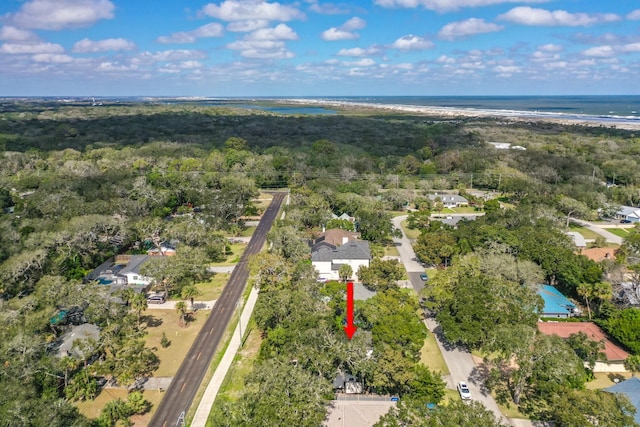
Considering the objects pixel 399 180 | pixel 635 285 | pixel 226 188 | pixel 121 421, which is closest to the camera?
pixel 121 421

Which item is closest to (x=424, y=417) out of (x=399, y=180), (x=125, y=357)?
(x=125, y=357)

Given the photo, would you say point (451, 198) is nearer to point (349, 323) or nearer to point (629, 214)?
point (629, 214)

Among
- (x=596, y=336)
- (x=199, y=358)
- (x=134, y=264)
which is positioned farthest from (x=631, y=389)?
(x=134, y=264)

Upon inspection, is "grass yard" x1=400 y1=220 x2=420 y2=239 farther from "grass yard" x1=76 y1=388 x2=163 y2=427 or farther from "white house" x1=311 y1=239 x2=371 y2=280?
"grass yard" x1=76 y1=388 x2=163 y2=427

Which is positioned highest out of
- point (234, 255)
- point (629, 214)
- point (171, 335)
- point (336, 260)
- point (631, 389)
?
point (629, 214)

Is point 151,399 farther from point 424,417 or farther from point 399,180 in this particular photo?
point 399,180

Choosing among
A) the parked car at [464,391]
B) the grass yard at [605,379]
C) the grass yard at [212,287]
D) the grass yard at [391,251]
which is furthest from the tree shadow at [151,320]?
the grass yard at [605,379]

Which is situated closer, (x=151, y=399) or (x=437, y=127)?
→ (x=151, y=399)
